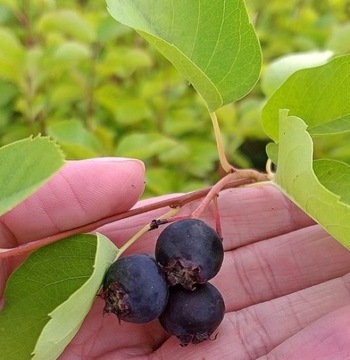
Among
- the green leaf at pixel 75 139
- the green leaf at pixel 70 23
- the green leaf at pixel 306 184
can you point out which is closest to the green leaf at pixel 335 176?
the green leaf at pixel 306 184

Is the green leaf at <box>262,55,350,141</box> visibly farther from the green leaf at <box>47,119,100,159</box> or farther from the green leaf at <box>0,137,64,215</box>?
the green leaf at <box>47,119,100,159</box>

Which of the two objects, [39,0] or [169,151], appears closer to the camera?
[169,151]

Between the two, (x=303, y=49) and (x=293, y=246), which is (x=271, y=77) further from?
(x=303, y=49)

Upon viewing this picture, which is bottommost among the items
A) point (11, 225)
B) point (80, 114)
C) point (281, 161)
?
point (80, 114)

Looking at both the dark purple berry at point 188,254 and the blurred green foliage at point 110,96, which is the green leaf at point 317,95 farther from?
the blurred green foliage at point 110,96

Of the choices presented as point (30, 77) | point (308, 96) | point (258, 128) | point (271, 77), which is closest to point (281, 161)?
point (308, 96)

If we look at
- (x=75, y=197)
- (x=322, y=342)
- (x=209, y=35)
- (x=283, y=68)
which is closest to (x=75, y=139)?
(x=75, y=197)

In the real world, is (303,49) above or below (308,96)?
below

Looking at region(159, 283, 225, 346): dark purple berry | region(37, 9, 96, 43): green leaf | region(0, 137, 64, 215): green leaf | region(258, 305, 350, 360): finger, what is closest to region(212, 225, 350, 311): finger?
region(258, 305, 350, 360): finger
